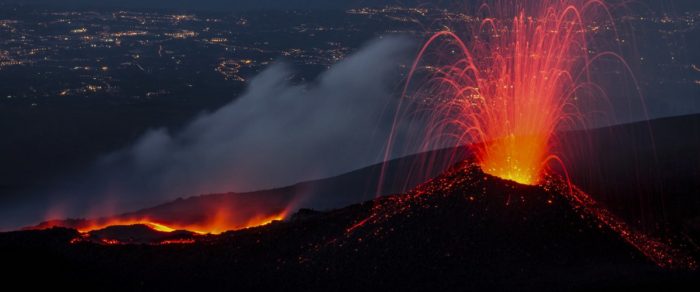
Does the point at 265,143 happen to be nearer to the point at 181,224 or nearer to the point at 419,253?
the point at 181,224

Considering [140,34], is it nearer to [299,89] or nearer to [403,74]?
[299,89]

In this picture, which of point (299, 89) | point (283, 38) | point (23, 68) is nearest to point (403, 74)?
point (299, 89)

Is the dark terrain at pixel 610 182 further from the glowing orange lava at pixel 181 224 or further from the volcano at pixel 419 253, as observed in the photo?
the volcano at pixel 419 253

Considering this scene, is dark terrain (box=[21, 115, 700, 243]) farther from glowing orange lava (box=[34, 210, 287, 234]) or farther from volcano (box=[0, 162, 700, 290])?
volcano (box=[0, 162, 700, 290])

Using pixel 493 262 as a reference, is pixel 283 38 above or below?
above

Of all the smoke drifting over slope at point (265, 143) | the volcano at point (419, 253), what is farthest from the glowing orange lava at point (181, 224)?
the smoke drifting over slope at point (265, 143)

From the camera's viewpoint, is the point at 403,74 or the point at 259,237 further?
the point at 403,74
